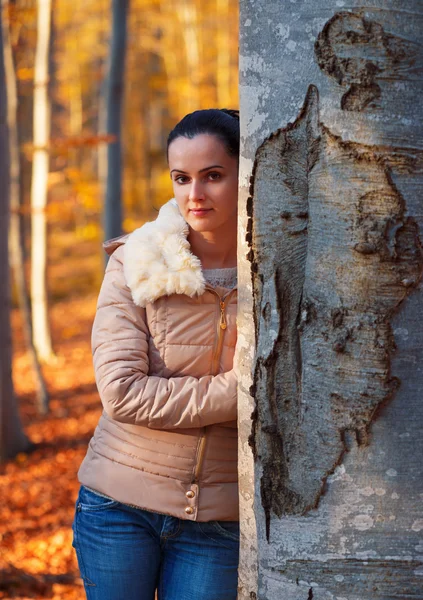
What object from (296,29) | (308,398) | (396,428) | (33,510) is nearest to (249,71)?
(296,29)

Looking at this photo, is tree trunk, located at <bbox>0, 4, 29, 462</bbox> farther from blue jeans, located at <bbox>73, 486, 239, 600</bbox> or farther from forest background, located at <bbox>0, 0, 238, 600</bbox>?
blue jeans, located at <bbox>73, 486, 239, 600</bbox>

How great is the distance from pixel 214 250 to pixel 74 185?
9.40 metres

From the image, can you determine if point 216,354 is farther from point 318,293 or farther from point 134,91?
point 134,91

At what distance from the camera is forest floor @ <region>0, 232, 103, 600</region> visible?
15.9ft

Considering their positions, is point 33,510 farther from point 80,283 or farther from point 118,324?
point 80,283

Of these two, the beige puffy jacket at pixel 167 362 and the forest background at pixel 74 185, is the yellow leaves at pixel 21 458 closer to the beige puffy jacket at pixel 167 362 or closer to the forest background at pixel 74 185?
the forest background at pixel 74 185

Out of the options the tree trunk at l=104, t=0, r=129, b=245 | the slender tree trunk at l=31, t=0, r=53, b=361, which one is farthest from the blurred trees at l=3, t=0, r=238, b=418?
the tree trunk at l=104, t=0, r=129, b=245

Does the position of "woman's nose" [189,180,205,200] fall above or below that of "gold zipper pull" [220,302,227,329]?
above

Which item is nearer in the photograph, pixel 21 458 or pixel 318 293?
pixel 318 293

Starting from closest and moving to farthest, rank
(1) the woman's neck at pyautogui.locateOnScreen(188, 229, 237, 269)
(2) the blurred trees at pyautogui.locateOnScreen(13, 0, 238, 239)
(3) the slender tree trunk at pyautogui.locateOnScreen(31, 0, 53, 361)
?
(1) the woman's neck at pyautogui.locateOnScreen(188, 229, 237, 269) < (3) the slender tree trunk at pyautogui.locateOnScreen(31, 0, 53, 361) < (2) the blurred trees at pyautogui.locateOnScreen(13, 0, 238, 239)

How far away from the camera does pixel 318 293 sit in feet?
4.70

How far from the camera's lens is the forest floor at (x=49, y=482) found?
4848mm

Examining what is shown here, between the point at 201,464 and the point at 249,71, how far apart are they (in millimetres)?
1186

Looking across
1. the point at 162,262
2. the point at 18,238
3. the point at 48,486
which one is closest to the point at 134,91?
the point at 18,238
